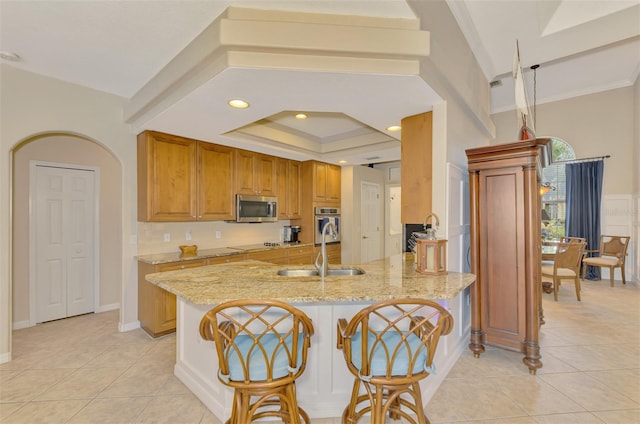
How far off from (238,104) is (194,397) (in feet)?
7.92

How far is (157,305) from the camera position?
3312 mm

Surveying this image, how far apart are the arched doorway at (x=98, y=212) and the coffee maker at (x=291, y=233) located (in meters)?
2.51

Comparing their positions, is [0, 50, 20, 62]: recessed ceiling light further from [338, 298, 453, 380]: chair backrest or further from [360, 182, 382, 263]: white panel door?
[360, 182, 382, 263]: white panel door

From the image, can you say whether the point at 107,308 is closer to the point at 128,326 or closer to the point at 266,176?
the point at 128,326

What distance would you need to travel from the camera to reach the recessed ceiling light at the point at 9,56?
→ 8.36 ft

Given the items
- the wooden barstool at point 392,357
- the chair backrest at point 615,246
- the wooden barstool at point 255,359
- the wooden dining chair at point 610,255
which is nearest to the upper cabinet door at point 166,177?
the wooden barstool at point 255,359

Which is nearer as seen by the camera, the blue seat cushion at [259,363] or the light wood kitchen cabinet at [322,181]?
the blue seat cushion at [259,363]

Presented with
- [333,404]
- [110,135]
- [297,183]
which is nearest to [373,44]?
[333,404]

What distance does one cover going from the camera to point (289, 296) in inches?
65.6

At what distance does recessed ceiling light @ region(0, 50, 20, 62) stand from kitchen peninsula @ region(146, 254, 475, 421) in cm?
238

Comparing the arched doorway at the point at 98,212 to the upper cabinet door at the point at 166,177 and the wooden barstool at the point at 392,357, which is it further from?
the wooden barstool at the point at 392,357

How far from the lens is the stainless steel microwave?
14.6ft

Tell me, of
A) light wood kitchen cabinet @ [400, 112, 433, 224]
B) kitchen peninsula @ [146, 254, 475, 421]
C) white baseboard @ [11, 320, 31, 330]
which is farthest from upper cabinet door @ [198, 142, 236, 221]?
light wood kitchen cabinet @ [400, 112, 433, 224]

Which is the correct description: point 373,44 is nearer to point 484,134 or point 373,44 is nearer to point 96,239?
point 484,134
